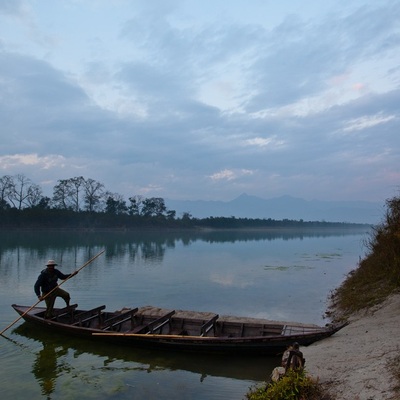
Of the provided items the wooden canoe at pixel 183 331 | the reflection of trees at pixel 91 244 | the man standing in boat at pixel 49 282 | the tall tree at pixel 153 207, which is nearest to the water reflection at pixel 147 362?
the wooden canoe at pixel 183 331

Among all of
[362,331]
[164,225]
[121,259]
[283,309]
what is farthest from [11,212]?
[362,331]

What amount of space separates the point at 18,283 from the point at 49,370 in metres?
13.0

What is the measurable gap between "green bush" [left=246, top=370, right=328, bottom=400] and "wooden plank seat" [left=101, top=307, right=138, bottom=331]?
590cm

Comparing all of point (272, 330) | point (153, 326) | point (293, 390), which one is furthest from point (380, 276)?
point (293, 390)

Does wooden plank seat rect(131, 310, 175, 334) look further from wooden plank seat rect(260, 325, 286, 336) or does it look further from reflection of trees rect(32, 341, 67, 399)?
wooden plank seat rect(260, 325, 286, 336)

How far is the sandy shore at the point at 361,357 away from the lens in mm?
5745

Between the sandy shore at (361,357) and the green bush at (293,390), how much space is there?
1.08 ft

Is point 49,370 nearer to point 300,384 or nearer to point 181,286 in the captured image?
point 300,384

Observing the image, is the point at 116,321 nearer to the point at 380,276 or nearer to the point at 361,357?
the point at 361,357

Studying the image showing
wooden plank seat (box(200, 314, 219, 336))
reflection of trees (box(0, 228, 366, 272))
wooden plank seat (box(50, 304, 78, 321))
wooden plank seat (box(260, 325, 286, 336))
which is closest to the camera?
wooden plank seat (box(200, 314, 219, 336))

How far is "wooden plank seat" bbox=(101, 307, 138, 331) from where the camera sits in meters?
10.9

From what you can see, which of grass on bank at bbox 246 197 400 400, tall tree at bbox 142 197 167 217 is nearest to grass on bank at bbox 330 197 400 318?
grass on bank at bbox 246 197 400 400

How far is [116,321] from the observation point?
37.3 feet

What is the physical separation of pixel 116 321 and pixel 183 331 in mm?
2082
